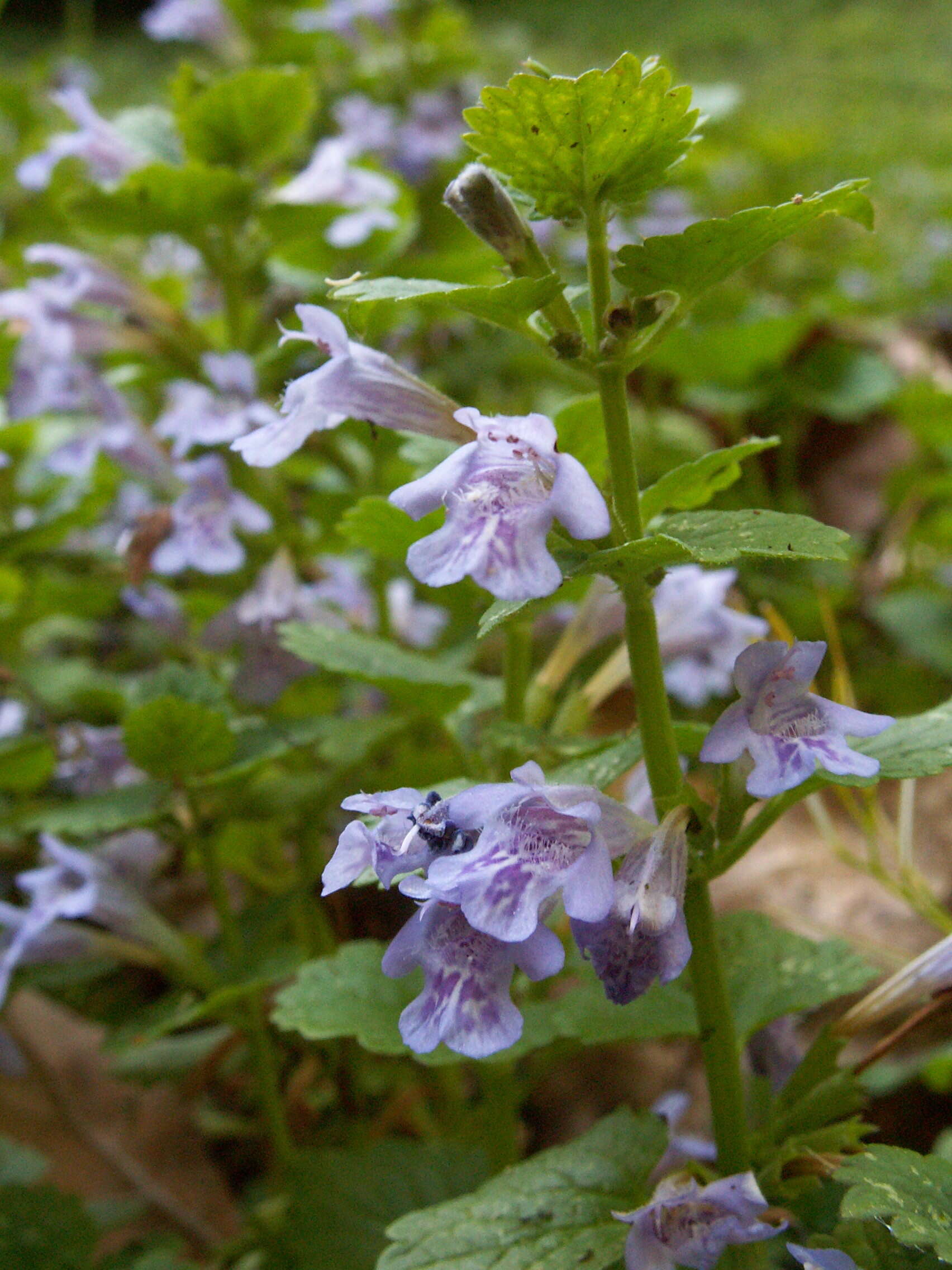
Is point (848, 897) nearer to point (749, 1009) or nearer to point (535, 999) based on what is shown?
point (535, 999)

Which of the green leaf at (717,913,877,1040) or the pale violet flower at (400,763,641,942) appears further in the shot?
the green leaf at (717,913,877,1040)

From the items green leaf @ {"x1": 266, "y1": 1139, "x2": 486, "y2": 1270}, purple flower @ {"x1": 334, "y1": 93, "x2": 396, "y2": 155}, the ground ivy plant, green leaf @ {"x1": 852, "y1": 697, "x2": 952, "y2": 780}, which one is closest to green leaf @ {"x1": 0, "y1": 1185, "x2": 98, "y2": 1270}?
the ground ivy plant

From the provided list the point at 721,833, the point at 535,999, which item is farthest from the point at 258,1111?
the point at 721,833

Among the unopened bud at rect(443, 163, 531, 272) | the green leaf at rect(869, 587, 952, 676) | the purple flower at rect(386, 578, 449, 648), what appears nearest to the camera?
Answer: the unopened bud at rect(443, 163, 531, 272)

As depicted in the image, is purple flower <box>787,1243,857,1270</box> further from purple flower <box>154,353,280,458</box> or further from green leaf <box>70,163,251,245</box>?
green leaf <box>70,163,251,245</box>

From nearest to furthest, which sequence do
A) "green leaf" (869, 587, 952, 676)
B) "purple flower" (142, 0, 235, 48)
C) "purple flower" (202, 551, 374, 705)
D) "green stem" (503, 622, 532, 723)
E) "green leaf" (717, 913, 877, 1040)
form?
"green leaf" (717, 913, 877, 1040) → "green stem" (503, 622, 532, 723) → "purple flower" (202, 551, 374, 705) → "green leaf" (869, 587, 952, 676) → "purple flower" (142, 0, 235, 48)

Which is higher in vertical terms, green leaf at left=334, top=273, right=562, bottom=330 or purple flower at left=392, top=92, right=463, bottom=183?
purple flower at left=392, top=92, right=463, bottom=183

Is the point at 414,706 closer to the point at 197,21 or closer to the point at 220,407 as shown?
the point at 220,407
